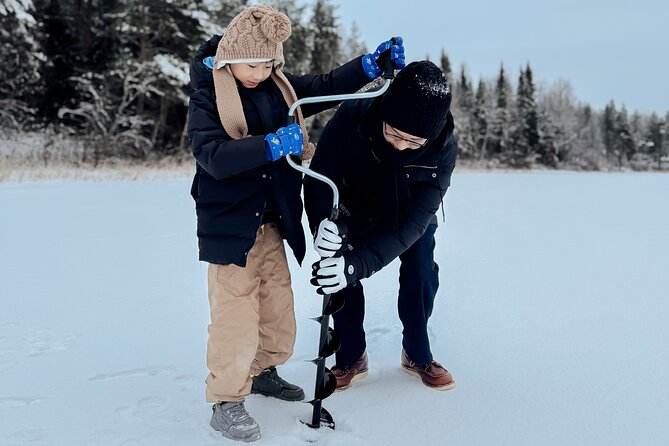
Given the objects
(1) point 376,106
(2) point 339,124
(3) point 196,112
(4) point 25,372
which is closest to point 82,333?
(4) point 25,372

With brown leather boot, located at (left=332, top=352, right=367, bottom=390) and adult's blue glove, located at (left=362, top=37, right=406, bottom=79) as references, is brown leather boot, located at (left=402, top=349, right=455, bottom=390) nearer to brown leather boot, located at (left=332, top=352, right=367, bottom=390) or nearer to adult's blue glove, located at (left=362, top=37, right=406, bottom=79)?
brown leather boot, located at (left=332, top=352, right=367, bottom=390)

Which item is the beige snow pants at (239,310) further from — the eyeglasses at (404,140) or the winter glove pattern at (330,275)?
the eyeglasses at (404,140)

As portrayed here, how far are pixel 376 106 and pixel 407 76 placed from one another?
0.21m

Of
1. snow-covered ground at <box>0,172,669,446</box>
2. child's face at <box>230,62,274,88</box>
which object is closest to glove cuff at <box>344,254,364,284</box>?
snow-covered ground at <box>0,172,669,446</box>

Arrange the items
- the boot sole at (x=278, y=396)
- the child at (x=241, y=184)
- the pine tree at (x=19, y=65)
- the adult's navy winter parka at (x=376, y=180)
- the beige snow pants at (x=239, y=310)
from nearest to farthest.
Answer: the child at (x=241, y=184) → the beige snow pants at (x=239, y=310) → the adult's navy winter parka at (x=376, y=180) → the boot sole at (x=278, y=396) → the pine tree at (x=19, y=65)

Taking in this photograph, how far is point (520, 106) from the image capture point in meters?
49.9

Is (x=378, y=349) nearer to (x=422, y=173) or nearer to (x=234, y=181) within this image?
(x=422, y=173)

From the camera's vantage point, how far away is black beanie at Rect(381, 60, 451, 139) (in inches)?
81.4

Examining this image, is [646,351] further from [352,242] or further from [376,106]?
[376,106]

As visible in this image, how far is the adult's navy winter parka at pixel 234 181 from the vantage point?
2.03 meters

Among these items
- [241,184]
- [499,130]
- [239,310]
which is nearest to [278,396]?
[239,310]

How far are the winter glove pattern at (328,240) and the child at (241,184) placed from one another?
0.23 m

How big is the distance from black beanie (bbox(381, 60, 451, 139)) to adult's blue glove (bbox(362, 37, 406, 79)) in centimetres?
20

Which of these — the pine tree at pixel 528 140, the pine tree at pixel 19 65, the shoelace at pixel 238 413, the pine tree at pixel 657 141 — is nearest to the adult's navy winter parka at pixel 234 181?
the shoelace at pixel 238 413
